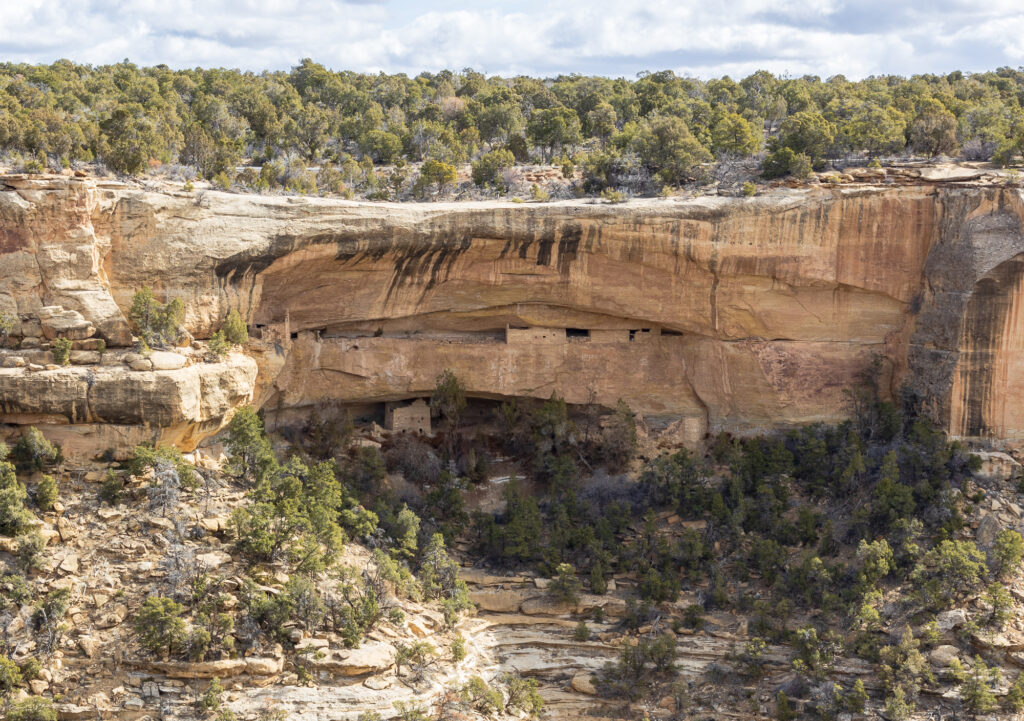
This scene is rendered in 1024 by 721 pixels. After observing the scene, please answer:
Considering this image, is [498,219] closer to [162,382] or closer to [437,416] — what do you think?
[437,416]

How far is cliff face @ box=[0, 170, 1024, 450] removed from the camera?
24.4 meters

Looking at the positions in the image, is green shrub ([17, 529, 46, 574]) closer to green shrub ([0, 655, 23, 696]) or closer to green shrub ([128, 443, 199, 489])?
green shrub ([0, 655, 23, 696])

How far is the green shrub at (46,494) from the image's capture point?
840 inches

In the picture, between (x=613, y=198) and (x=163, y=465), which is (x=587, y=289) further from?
Answer: (x=163, y=465)

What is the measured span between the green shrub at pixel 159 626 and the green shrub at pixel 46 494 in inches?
124

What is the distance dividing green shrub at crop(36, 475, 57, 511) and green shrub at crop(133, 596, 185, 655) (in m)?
3.14

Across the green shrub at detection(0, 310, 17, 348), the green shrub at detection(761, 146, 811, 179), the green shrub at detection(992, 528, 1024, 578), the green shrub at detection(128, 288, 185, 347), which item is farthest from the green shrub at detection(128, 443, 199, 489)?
the green shrub at detection(761, 146, 811, 179)

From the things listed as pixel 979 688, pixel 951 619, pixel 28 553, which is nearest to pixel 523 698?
pixel 979 688

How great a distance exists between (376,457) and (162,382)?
6.61m

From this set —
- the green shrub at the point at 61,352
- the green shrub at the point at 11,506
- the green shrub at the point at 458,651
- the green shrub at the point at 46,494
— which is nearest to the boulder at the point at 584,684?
the green shrub at the point at 458,651

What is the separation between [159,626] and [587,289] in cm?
1367

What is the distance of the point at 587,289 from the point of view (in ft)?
94.8

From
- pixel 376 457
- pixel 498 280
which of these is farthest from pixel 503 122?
pixel 376 457

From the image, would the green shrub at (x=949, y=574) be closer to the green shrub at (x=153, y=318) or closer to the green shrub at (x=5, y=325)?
the green shrub at (x=153, y=318)
